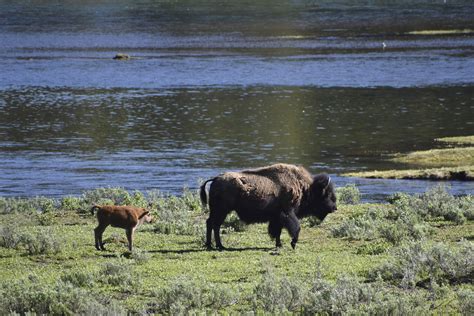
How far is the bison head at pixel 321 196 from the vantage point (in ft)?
54.0

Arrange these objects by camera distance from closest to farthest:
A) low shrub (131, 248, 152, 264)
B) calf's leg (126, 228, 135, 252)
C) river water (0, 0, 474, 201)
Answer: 1. low shrub (131, 248, 152, 264)
2. calf's leg (126, 228, 135, 252)
3. river water (0, 0, 474, 201)

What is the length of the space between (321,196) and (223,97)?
48.0m

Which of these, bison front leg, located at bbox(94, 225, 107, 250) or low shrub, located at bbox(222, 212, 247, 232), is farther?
low shrub, located at bbox(222, 212, 247, 232)

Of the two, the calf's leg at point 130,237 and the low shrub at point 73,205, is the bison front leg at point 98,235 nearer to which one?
the calf's leg at point 130,237

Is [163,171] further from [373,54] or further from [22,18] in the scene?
[22,18]

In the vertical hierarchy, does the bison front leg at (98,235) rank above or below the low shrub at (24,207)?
above

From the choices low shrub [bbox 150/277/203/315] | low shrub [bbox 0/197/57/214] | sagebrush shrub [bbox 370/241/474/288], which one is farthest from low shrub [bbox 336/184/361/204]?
low shrub [bbox 150/277/203/315]

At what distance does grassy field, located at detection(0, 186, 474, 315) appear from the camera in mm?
10977

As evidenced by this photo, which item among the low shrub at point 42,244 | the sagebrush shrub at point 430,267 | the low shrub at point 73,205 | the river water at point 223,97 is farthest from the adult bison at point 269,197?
the river water at point 223,97

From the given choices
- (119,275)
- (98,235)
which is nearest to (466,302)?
(119,275)

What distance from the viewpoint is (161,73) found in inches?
3091

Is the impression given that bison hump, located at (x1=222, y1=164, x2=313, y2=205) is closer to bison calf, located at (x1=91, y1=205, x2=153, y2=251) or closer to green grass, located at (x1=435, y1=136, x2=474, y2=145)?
bison calf, located at (x1=91, y1=205, x2=153, y2=251)

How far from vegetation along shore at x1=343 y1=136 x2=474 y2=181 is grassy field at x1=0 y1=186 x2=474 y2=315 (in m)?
11.2

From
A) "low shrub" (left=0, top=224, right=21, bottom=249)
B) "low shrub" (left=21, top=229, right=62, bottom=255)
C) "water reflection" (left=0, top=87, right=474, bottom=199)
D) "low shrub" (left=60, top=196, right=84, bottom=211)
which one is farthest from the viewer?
"water reflection" (left=0, top=87, right=474, bottom=199)
